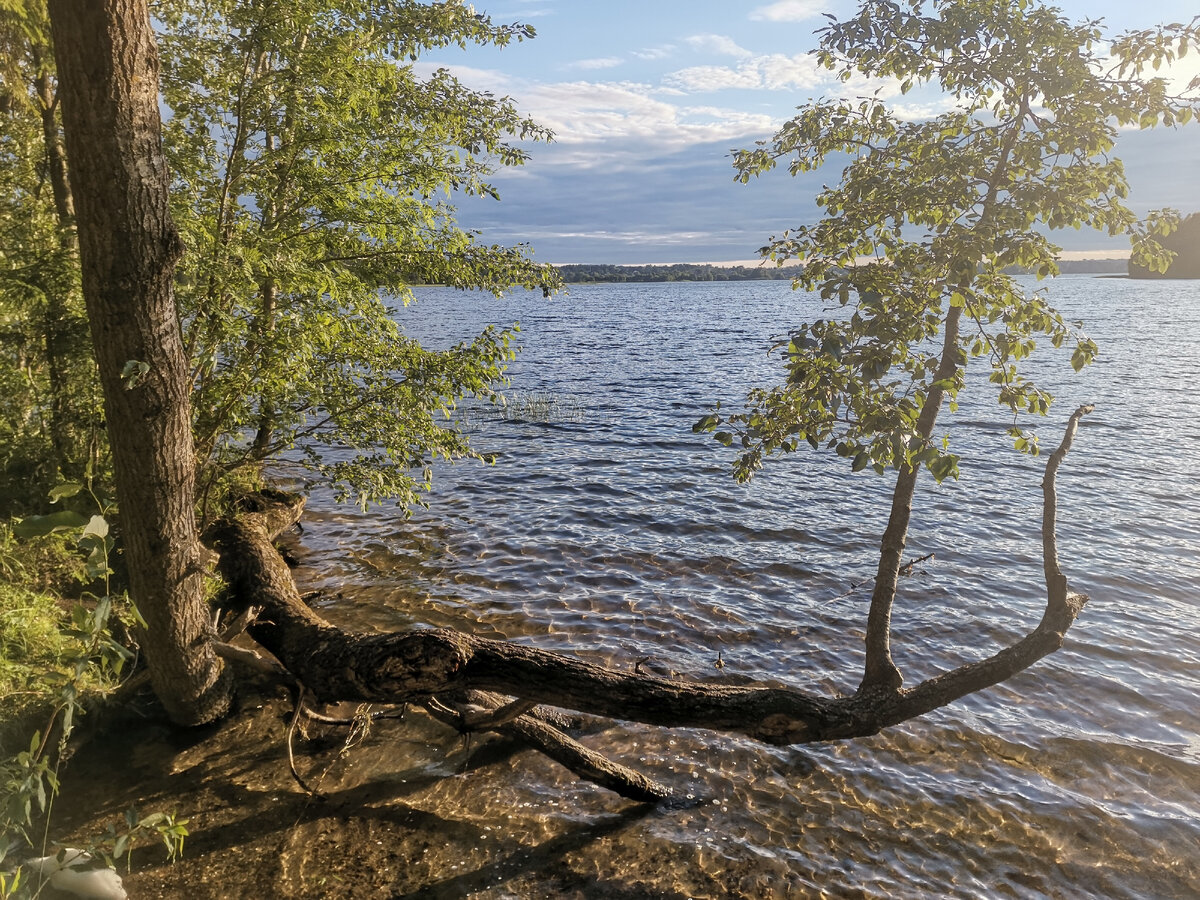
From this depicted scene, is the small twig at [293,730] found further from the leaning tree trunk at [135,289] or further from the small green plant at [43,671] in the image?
the leaning tree trunk at [135,289]

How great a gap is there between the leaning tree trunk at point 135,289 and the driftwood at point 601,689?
1.43m

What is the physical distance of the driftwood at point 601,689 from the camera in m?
5.09

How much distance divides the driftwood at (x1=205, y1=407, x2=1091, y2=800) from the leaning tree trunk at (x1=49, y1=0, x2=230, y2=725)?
1429 millimetres

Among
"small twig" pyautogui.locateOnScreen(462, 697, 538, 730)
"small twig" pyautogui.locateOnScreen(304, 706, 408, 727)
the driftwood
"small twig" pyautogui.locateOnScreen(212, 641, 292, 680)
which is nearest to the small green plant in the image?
"small twig" pyautogui.locateOnScreen(212, 641, 292, 680)

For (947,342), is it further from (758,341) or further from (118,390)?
(758,341)

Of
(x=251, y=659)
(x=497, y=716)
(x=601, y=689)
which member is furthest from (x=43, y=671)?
(x=601, y=689)

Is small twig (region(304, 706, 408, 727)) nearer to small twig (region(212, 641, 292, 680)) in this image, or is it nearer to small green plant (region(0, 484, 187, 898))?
small twig (region(212, 641, 292, 680))

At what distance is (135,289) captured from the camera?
5.05 meters

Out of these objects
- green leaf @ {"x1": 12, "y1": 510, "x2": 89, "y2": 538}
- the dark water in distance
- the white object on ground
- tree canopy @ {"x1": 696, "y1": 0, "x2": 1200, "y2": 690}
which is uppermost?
tree canopy @ {"x1": 696, "y1": 0, "x2": 1200, "y2": 690}

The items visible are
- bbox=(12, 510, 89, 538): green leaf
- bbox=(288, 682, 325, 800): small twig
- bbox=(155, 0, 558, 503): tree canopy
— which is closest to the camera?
bbox=(12, 510, 89, 538): green leaf

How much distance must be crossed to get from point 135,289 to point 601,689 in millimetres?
4592

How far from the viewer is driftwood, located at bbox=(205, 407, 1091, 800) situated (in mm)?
5086

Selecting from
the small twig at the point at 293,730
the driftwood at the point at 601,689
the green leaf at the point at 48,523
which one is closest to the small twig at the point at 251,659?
the driftwood at the point at 601,689

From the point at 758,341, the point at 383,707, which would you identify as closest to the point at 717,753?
the point at 383,707
